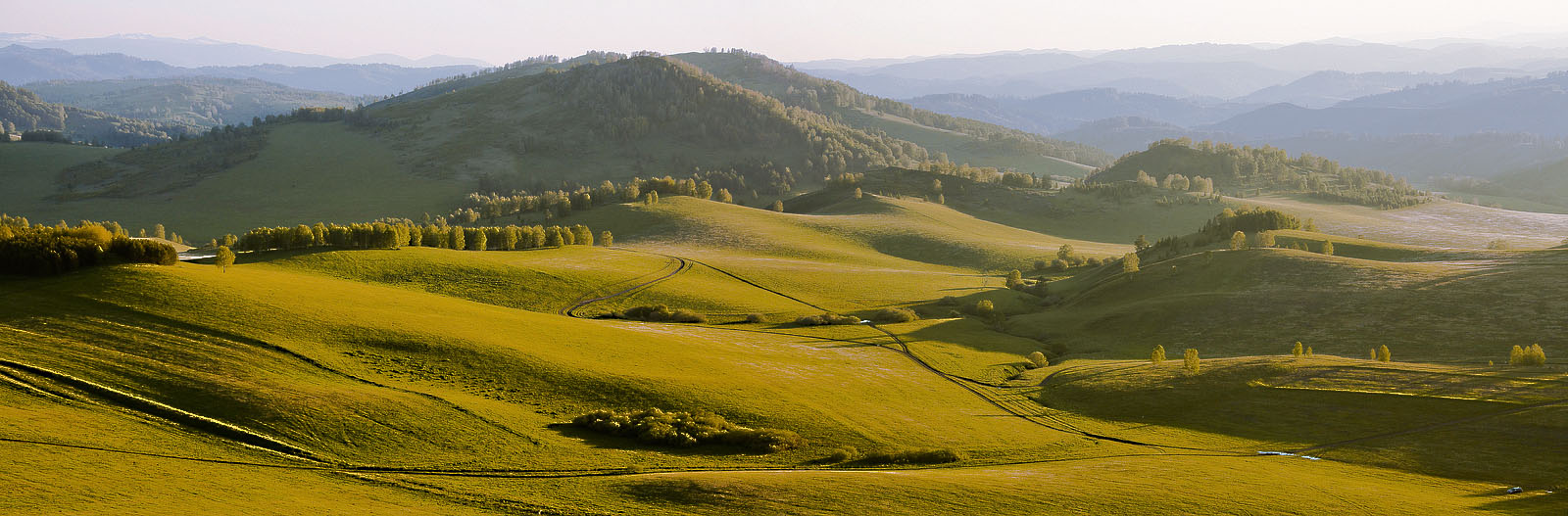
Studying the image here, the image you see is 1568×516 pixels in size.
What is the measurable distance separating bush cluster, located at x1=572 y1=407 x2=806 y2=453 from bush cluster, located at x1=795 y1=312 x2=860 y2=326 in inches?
1843

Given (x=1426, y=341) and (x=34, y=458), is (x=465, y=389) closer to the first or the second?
(x=34, y=458)

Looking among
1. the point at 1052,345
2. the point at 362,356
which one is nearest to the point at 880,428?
the point at 362,356

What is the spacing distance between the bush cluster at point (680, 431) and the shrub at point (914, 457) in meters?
3.80

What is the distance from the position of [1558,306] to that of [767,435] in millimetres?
74722

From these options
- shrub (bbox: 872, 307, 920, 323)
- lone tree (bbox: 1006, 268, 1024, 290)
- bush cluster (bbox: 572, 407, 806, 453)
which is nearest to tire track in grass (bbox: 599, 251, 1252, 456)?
shrub (bbox: 872, 307, 920, 323)

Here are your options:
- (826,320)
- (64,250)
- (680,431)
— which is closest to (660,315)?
(826,320)

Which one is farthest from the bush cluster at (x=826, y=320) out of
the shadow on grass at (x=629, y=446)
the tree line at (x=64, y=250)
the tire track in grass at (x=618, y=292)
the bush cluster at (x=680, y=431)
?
the tree line at (x=64, y=250)

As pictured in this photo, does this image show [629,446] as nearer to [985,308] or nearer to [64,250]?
[64,250]

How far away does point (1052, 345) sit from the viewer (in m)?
90.1

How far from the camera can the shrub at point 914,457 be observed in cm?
4622

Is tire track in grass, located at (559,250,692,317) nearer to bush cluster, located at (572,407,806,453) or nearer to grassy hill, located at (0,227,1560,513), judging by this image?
grassy hill, located at (0,227,1560,513)

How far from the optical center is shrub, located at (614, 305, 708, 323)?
91.9 metres

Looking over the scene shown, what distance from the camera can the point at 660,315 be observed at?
92375 millimetres

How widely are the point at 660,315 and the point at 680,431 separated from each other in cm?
4777
